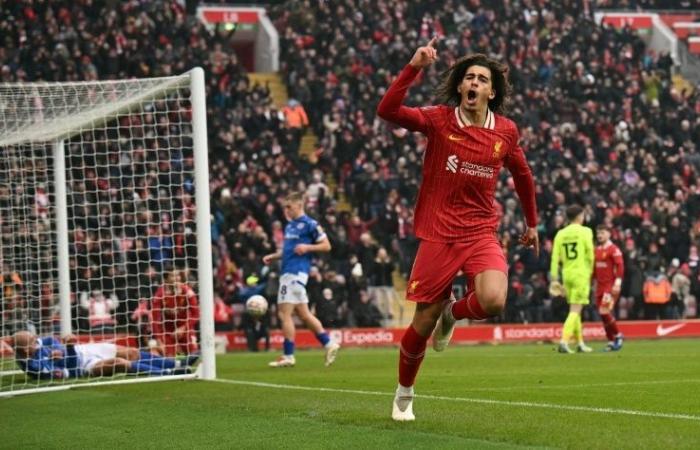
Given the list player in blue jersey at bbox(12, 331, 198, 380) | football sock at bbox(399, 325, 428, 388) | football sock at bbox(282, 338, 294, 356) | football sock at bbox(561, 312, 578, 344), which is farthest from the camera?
football sock at bbox(561, 312, 578, 344)

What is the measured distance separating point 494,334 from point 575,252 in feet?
23.4

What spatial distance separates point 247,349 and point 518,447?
17527 millimetres

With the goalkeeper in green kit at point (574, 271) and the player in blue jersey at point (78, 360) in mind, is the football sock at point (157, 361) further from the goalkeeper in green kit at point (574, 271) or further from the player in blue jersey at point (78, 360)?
the goalkeeper in green kit at point (574, 271)

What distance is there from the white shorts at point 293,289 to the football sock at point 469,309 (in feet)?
25.7

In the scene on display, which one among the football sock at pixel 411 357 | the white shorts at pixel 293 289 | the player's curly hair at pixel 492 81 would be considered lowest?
the football sock at pixel 411 357

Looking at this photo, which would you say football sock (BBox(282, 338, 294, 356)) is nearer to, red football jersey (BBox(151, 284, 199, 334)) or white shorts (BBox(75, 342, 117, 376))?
red football jersey (BBox(151, 284, 199, 334))

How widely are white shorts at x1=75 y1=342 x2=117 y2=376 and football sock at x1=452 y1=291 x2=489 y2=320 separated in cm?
698

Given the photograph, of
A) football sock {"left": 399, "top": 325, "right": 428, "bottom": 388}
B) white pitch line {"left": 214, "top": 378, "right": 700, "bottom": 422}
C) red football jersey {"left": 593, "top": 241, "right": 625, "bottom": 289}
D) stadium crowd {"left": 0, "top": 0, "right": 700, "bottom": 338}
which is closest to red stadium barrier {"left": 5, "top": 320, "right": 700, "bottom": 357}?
Answer: stadium crowd {"left": 0, "top": 0, "right": 700, "bottom": 338}

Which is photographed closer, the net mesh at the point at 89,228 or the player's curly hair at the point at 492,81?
the player's curly hair at the point at 492,81

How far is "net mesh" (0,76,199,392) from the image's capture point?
1453 centimetres

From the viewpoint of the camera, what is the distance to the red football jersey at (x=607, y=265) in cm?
1997

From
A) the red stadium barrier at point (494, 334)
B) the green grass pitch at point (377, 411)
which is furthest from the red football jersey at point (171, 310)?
the red stadium barrier at point (494, 334)

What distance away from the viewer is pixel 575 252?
64.0ft

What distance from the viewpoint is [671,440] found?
7.34 meters
